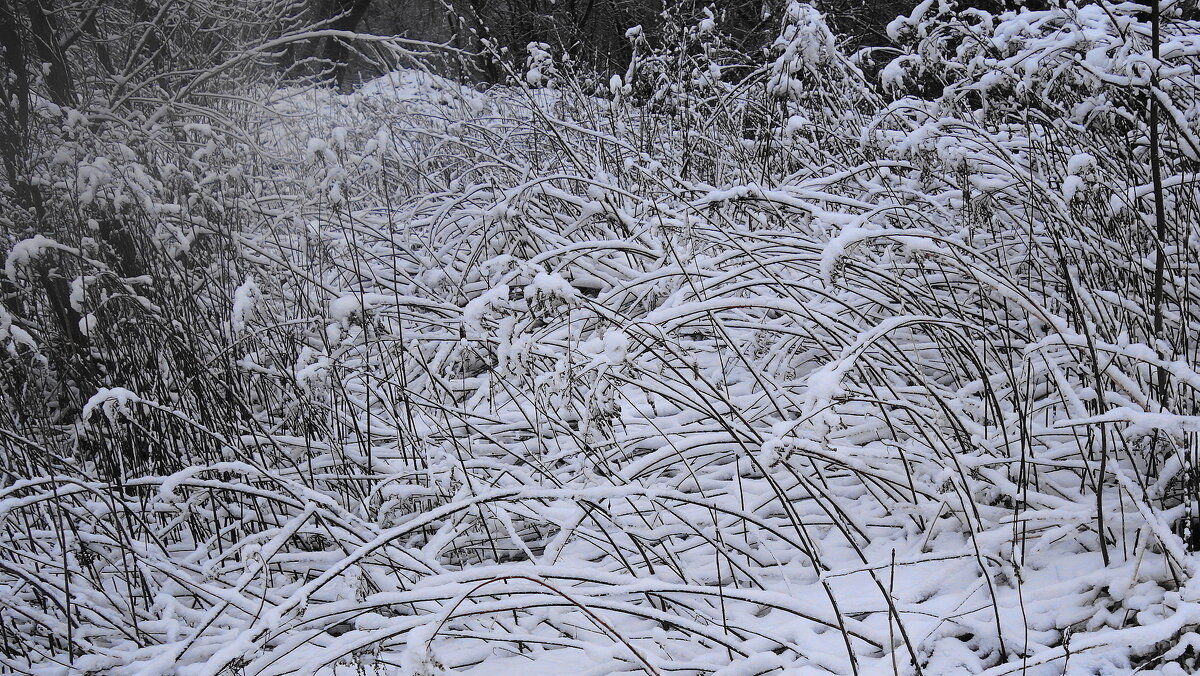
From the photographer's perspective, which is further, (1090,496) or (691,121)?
(691,121)

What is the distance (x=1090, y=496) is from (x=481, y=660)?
135 centimetres

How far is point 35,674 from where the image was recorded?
5.70ft

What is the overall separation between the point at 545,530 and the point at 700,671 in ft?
2.41

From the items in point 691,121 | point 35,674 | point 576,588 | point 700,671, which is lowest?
point 35,674

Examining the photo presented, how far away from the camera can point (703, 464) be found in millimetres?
2219

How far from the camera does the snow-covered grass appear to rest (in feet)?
4.82

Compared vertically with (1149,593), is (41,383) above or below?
below

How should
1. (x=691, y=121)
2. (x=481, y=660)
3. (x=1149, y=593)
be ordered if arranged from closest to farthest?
(x=1149, y=593) < (x=481, y=660) < (x=691, y=121)

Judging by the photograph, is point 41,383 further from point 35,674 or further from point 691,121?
point 691,121

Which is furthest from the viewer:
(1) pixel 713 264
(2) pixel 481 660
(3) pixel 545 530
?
(1) pixel 713 264

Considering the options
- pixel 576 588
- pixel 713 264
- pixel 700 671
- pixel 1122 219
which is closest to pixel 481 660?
pixel 576 588

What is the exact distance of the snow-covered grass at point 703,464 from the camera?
1.47 meters

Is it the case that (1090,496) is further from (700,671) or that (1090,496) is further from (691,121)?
(691,121)

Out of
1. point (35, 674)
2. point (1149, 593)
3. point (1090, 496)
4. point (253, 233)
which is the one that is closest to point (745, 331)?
point (1090, 496)
